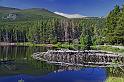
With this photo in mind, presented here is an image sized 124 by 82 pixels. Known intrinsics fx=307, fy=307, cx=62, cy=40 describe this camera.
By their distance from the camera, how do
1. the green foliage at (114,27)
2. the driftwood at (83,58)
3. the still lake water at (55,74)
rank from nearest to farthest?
the still lake water at (55,74)
the driftwood at (83,58)
the green foliage at (114,27)

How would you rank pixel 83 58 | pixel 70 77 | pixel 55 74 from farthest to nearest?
pixel 83 58, pixel 55 74, pixel 70 77

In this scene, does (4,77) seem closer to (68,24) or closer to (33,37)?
(33,37)

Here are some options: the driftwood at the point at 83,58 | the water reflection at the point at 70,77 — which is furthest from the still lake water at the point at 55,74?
the driftwood at the point at 83,58

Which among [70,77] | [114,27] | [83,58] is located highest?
[114,27]

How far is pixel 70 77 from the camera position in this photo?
2080 inches

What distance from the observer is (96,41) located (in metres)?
126

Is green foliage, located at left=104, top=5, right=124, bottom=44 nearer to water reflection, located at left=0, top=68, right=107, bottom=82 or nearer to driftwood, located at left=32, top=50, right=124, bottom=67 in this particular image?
driftwood, located at left=32, top=50, right=124, bottom=67

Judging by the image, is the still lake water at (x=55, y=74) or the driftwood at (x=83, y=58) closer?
the still lake water at (x=55, y=74)

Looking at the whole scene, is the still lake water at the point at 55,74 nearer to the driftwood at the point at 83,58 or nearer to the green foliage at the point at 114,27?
the driftwood at the point at 83,58

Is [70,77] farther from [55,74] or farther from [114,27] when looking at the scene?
[114,27]

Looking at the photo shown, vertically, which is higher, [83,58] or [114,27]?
[114,27]

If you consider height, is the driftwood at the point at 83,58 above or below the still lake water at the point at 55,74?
above

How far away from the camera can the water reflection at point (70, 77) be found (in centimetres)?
4988

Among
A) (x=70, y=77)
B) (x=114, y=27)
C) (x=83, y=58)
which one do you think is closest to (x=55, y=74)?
(x=70, y=77)
